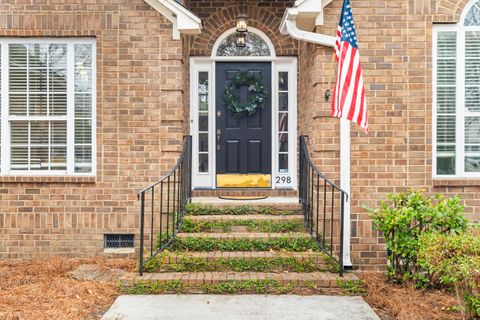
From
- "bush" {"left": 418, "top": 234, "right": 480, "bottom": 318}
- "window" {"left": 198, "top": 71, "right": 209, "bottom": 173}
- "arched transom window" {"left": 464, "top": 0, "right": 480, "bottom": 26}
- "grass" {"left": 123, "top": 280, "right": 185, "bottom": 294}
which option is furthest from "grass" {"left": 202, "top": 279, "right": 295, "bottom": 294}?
"arched transom window" {"left": 464, "top": 0, "right": 480, "bottom": 26}

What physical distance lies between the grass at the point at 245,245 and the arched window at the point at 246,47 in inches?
128

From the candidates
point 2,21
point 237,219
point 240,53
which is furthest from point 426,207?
point 2,21

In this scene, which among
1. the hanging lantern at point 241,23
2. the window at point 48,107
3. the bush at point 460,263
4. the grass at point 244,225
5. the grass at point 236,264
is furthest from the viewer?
the hanging lantern at point 241,23

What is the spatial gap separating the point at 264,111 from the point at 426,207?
129 inches

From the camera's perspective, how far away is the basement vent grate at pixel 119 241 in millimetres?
6367

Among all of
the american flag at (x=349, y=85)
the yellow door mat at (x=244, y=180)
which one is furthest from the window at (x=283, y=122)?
the american flag at (x=349, y=85)

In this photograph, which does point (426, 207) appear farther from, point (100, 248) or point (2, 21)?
point (2, 21)

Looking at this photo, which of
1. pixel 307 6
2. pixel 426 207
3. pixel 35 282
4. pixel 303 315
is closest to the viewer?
pixel 303 315

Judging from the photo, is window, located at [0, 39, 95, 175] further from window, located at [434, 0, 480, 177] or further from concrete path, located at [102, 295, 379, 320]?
window, located at [434, 0, 480, 177]

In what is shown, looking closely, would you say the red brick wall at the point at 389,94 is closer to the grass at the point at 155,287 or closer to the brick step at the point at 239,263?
the brick step at the point at 239,263

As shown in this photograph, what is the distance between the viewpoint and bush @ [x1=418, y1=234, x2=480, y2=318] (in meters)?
3.91

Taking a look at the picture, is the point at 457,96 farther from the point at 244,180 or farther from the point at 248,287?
the point at 248,287

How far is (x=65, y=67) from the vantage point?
21.2ft

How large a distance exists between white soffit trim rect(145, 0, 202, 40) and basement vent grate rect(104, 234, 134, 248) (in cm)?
288
